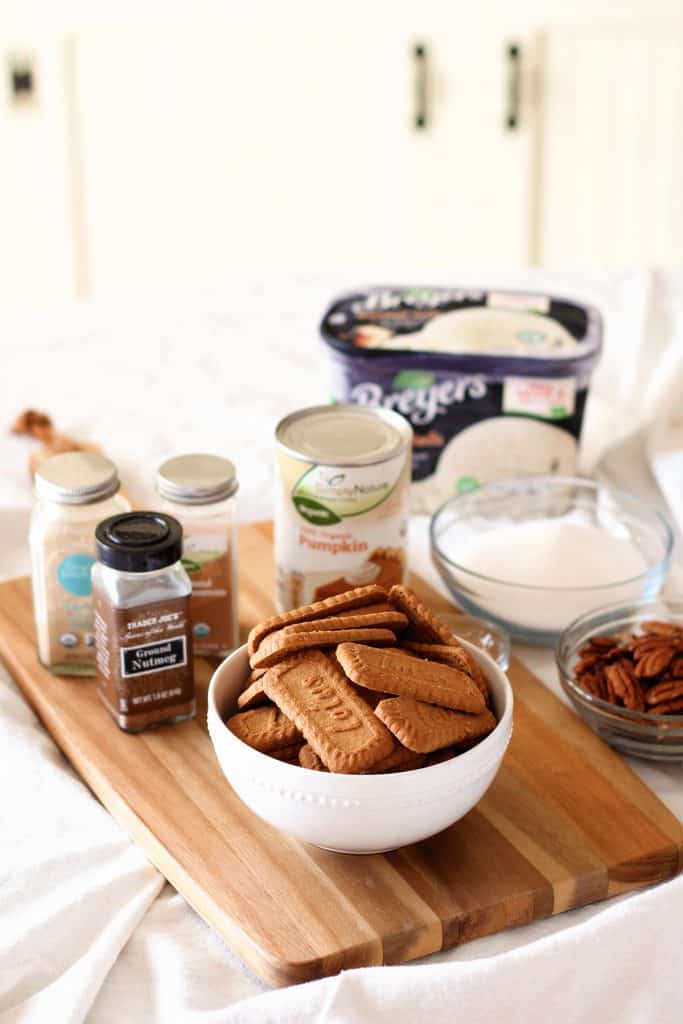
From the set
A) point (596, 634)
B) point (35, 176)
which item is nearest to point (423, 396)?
point (596, 634)

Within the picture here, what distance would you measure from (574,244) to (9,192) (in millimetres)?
1422

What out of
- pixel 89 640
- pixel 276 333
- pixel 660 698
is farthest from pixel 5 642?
pixel 276 333

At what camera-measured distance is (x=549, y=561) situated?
1187 millimetres

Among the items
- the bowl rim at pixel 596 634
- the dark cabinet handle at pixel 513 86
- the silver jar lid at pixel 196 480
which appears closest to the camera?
the bowl rim at pixel 596 634

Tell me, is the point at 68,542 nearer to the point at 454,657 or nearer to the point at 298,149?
the point at 454,657

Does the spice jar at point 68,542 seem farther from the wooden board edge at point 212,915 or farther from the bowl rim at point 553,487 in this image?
the bowl rim at point 553,487

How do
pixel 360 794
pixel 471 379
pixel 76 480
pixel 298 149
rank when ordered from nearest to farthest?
pixel 360 794, pixel 76 480, pixel 471 379, pixel 298 149

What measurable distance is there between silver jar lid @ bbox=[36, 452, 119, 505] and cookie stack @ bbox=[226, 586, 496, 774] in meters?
0.22

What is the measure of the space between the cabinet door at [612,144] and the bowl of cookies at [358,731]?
2611mm

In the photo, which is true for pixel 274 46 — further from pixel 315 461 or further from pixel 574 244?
pixel 315 461

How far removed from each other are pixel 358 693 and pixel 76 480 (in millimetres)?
329

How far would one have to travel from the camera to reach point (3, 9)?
125 inches

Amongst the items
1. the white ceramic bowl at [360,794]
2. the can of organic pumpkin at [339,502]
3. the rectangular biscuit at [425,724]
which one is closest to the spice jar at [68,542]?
the can of organic pumpkin at [339,502]

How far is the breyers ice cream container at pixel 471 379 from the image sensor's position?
137 cm
